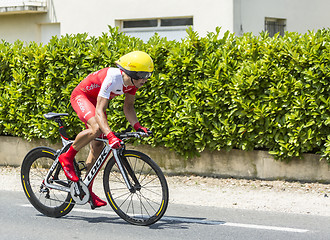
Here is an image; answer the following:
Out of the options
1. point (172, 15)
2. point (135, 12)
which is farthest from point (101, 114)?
point (135, 12)

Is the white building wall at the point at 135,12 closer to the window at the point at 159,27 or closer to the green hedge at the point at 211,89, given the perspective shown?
the window at the point at 159,27

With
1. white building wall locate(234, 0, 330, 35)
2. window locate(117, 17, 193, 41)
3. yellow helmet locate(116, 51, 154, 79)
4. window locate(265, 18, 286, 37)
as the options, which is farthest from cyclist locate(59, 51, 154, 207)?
window locate(265, 18, 286, 37)

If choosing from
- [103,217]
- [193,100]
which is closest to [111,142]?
[103,217]

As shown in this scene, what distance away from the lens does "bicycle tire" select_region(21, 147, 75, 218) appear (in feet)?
23.0

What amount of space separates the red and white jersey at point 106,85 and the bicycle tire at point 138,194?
68 cm

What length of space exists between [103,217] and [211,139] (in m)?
2.98

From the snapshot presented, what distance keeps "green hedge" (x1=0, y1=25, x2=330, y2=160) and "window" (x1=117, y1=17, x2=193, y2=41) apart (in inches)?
287

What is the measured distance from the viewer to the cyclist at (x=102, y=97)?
6.38m

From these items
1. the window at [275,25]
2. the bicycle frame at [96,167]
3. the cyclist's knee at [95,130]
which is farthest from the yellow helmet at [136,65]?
the window at [275,25]

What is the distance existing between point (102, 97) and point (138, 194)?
3.75 ft

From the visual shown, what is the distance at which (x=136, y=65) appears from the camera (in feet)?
20.9

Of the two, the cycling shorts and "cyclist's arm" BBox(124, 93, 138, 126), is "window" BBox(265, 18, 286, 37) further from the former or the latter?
the cycling shorts

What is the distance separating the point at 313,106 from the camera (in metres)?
8.84

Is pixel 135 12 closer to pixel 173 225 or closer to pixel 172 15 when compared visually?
pixel 172 15
